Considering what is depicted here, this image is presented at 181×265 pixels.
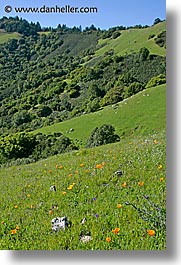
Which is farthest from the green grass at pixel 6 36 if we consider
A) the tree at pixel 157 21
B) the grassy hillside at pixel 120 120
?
the tree at pixel 157 21

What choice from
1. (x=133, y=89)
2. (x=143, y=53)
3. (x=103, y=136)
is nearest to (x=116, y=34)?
(x=143, y=53)

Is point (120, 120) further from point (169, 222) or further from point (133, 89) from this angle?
point (169, 222)

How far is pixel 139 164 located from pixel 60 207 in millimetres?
637

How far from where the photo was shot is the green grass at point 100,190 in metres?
3.61

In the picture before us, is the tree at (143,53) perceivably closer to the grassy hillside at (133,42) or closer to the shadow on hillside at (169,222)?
the grassy hillside at (133,42)

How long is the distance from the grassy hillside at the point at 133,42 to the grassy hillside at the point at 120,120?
12.5 inches

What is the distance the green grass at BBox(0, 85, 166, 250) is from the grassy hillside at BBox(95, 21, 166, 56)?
31 centimetres

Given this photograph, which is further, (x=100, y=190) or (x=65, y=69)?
(x=65, y=69)

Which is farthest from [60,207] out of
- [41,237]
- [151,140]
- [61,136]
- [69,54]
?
[69,54]

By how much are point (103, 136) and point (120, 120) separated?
17cm

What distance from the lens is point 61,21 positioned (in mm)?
3902

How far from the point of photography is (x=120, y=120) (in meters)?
3.96

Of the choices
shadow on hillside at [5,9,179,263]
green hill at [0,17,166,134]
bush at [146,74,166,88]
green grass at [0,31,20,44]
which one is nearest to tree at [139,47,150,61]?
green hill at [0,17,166,134]

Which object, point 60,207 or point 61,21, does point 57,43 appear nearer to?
point 61,21
